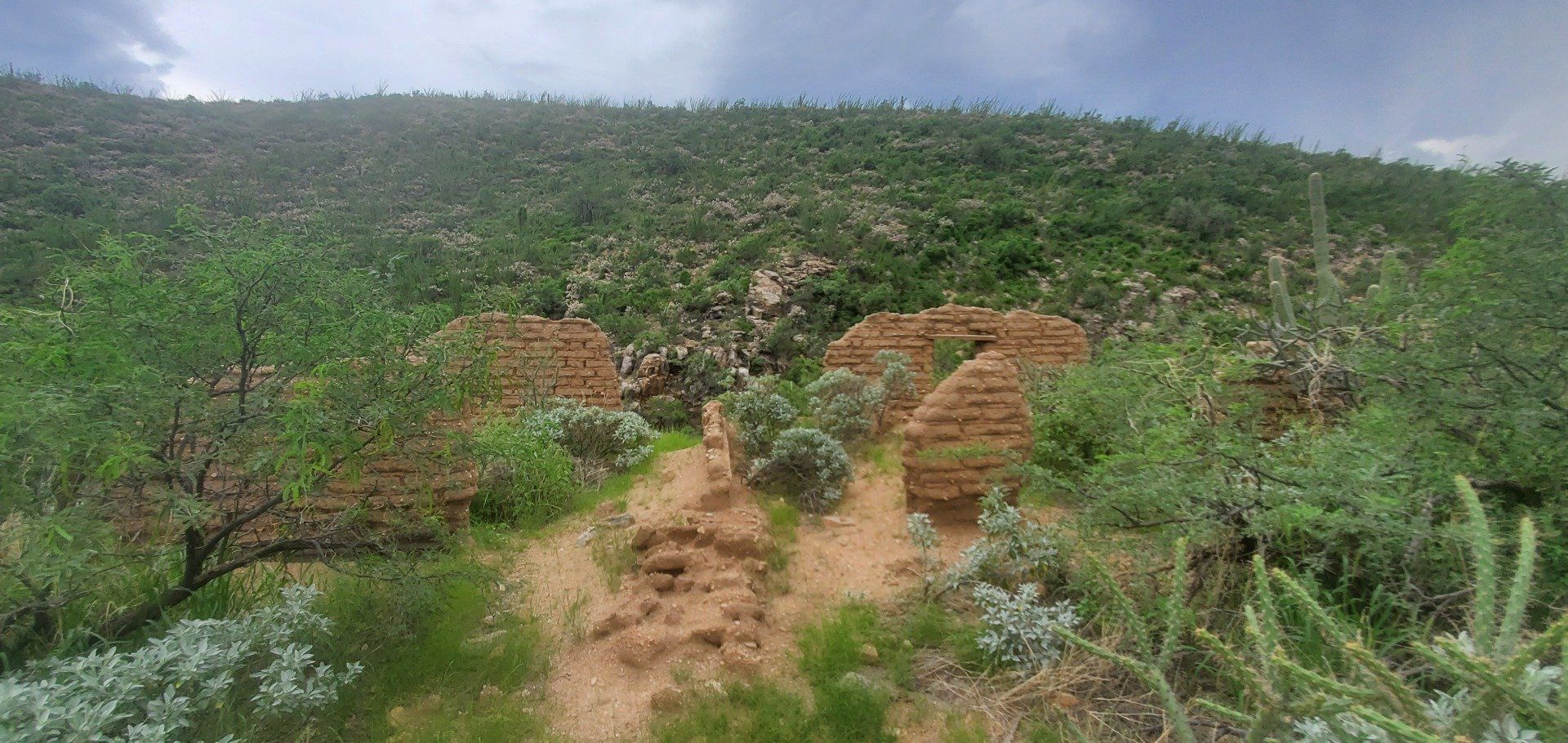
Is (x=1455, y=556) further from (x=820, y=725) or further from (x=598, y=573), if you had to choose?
(x=598, y=573)

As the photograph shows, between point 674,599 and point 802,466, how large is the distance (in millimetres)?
2258

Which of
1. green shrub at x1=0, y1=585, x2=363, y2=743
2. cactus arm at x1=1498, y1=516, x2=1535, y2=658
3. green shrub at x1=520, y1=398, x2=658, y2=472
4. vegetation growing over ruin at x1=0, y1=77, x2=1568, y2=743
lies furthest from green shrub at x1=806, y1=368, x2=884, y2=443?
cactus arm at x1=1498, y1=516, x2=1535, y2=658

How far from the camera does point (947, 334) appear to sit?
30.0 ft

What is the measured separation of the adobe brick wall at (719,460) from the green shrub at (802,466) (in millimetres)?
324

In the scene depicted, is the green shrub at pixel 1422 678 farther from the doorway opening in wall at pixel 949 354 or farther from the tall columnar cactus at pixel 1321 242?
the doorway opening in wall at pixel 949 354

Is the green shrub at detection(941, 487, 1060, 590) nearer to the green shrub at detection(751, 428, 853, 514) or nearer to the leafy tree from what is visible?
the green shrub at detection(751, 428, 853, 514)

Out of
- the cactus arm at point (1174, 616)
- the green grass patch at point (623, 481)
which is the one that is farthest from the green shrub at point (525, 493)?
the cactus arm at point (1174, 616)

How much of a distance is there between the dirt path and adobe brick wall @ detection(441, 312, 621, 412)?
109 inches

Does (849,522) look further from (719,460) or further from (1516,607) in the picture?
(1516,607)

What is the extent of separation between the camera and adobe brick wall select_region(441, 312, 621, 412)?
7758 millimetres

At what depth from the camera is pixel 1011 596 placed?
3.33 meters

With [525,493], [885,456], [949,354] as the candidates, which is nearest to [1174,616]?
[885,456]

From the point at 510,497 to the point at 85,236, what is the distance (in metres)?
17.7

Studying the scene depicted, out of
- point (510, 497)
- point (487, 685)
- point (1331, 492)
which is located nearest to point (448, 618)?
point (487, 685)
